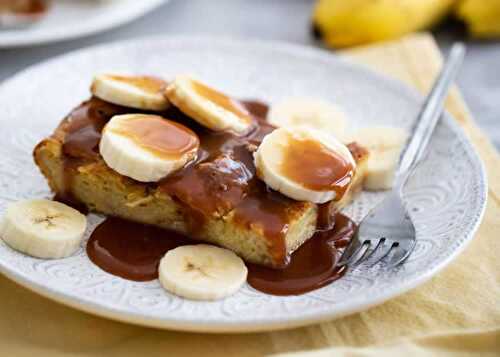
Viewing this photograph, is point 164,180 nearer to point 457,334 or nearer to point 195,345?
point 195,345

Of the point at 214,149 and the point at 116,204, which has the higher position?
the point at 214,149

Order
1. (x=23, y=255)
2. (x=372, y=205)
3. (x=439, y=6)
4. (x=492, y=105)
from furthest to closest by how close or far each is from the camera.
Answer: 1. (x=439, y=6)
2. (x=492, y=105)
3. (x=372, y=205)
4. (x=23, y=255)

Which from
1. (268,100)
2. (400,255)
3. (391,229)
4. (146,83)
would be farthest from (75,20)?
(400,255)

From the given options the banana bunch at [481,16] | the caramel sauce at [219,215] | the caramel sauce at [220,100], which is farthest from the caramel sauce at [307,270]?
the banana bunch at [481,16]

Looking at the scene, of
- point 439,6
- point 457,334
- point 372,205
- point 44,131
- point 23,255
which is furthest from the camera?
point 439,6

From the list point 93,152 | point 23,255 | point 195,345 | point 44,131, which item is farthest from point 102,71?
point 195,345

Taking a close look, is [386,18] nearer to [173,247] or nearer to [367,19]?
[367,19]

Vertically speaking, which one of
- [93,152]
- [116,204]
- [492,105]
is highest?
[93,152]

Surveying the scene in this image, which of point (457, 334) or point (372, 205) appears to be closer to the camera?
point (457, 334)
